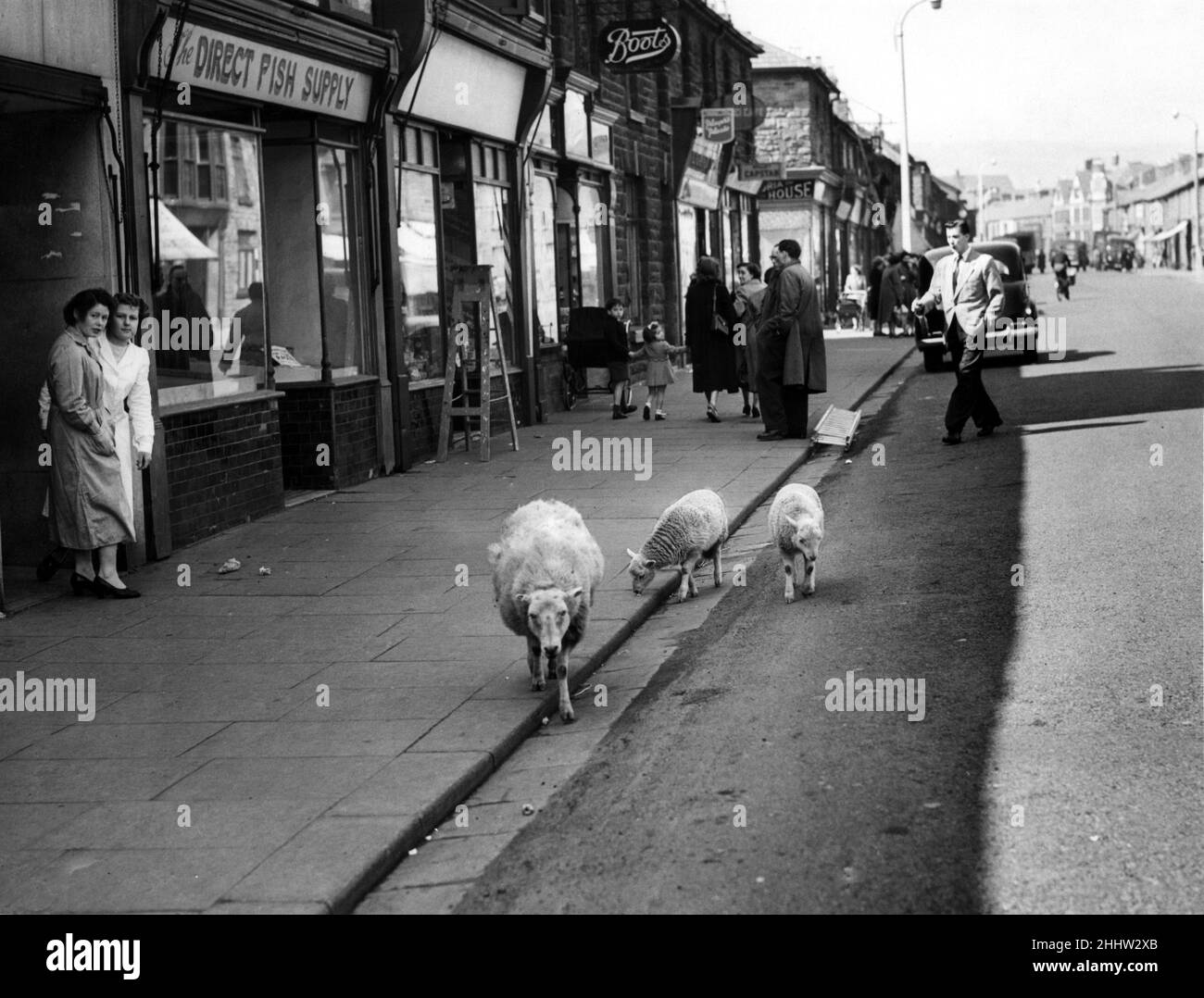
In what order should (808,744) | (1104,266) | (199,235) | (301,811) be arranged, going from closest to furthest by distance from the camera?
(301,811) → (808,744) → (199,235) → (1104,266)

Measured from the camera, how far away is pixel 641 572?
948cm

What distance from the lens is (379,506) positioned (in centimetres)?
1339

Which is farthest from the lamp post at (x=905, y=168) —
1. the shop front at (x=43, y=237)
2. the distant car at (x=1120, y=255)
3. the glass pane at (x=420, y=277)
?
the distant car at (x=1120, y=255)

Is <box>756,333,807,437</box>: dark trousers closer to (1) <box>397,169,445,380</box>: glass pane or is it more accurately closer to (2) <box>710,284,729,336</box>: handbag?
(2) <box>710,284,729,336</box>: handbag

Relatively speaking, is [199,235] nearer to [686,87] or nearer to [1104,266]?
[686,87]

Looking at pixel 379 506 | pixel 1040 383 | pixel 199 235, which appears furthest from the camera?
pixel 1040 383

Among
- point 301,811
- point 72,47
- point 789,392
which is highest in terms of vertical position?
point 72,47

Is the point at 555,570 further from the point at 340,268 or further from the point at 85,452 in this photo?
the point at 340,268

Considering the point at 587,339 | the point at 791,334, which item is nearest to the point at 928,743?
the point at 791,334

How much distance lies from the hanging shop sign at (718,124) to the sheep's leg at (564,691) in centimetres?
2367

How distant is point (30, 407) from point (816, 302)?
8712 millimetres

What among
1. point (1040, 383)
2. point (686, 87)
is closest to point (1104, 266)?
point (686, 87)

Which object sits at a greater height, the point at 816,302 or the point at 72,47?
the point at 72,47

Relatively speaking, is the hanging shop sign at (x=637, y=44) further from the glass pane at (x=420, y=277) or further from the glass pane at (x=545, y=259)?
the glass pane at (x=420, y=277)
